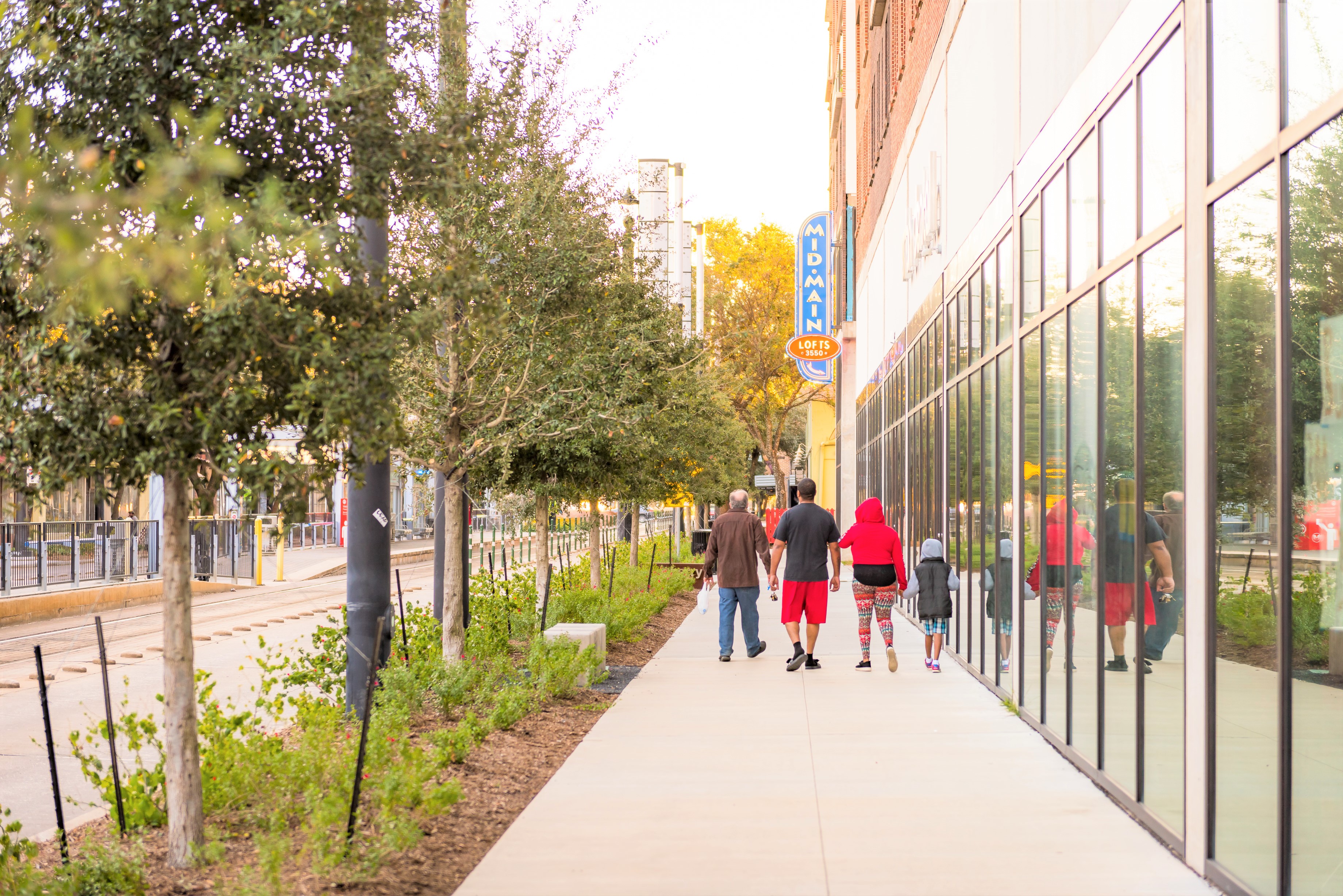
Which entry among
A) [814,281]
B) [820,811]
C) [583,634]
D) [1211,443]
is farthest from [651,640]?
[814,281]

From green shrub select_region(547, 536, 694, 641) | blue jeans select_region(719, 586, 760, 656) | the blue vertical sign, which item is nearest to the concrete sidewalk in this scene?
blue jeans select_region(719, 586, 760, 656)

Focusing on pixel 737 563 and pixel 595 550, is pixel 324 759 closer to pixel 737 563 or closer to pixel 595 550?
pixel 737 563

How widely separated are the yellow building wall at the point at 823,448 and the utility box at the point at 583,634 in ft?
134

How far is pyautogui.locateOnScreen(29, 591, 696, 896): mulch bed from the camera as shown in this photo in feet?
17.2

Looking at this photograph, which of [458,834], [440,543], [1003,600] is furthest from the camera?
[440,543]

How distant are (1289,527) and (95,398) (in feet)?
15.1

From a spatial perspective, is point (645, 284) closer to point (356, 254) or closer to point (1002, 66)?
point (1002, 66)

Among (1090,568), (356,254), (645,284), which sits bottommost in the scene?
(1090,568)

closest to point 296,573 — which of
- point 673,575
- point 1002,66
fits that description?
point 673,575

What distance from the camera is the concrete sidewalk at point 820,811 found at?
5465 mm

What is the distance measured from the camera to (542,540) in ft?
54.6

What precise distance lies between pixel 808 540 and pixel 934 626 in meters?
1.66

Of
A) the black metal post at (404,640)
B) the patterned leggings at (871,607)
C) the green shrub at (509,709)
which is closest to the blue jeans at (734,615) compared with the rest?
the patterned leggings at (871,607)

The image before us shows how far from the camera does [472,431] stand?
10.9 meters
